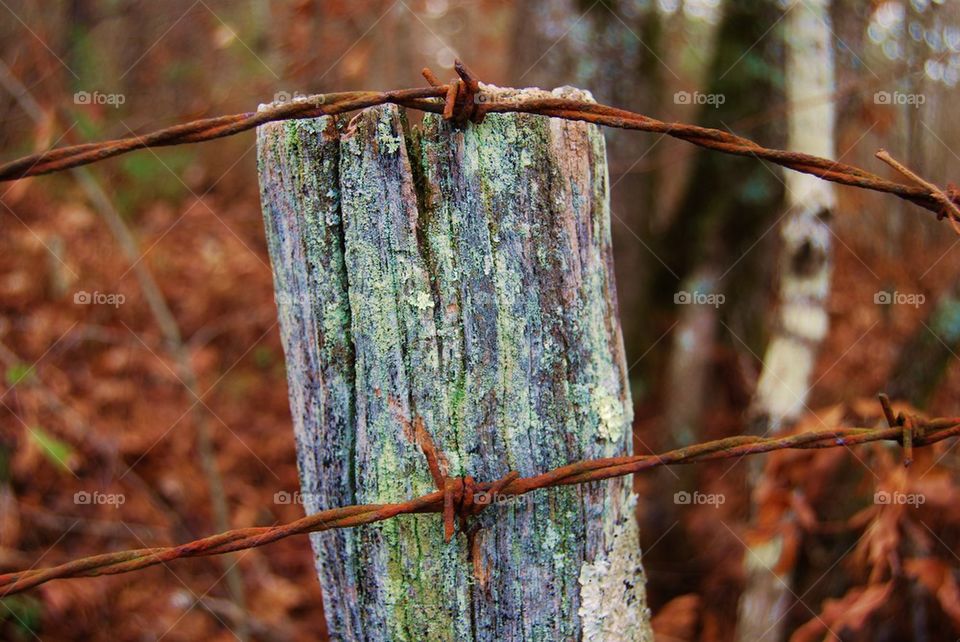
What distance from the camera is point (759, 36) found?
12.4 ft

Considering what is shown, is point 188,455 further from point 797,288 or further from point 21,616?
point 797,288

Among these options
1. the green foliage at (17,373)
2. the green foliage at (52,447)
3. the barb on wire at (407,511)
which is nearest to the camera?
the barb on wire at (407,511)

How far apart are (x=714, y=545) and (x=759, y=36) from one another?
2677 millimetres

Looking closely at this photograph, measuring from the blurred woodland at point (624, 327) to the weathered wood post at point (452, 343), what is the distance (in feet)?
4.56

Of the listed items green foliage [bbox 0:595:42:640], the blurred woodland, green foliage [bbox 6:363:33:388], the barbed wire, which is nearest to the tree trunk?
the blurred woodland

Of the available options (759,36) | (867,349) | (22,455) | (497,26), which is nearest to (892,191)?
(759,36)

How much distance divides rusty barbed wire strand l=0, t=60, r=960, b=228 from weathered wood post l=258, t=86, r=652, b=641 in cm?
3

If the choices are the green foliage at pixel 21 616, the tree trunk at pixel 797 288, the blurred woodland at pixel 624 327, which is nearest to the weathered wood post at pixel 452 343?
the blurred woodland at pixel 624 327

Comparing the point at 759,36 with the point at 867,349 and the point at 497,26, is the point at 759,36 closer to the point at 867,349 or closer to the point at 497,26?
the point at 867,349

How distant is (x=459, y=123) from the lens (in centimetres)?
100

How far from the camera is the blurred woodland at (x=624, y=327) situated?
259cm

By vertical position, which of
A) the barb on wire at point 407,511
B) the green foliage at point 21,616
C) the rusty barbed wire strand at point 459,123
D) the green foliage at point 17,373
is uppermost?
the rusty barbed wire strand at point 459,123

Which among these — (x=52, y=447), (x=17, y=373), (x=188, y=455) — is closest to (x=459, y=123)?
(x=52, y=447)

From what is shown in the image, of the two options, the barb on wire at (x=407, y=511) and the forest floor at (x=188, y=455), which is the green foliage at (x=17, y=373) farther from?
the barb on wire at (x=407, y=511)
